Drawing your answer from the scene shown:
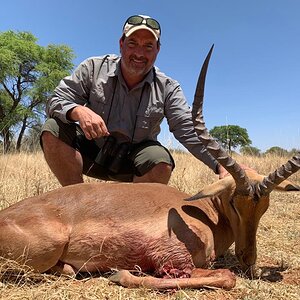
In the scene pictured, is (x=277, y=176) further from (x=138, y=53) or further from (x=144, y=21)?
(x=144, y=21)

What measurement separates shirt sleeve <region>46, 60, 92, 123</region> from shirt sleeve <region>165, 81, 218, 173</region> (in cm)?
103

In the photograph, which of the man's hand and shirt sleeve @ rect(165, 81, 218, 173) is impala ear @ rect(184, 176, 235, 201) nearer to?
shirt sleeve @ rect(165, 81, 218, 173)

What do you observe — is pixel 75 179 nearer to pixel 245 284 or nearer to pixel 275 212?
pixel 245 284

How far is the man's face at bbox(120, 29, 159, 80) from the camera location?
500 centimetres

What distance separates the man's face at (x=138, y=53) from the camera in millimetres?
5000

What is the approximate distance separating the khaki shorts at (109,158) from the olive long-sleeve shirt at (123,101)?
163 mm

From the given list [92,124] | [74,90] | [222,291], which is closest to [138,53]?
[74,90]

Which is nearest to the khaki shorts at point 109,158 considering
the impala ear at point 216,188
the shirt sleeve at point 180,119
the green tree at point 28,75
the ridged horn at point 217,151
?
the shirt sleeve at point 180,119

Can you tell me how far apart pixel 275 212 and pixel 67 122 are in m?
3.59

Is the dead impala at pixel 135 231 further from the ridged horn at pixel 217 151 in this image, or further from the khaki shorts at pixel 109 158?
the khaki shorts at pixel 109 158

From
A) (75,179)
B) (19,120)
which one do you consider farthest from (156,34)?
(19,120)

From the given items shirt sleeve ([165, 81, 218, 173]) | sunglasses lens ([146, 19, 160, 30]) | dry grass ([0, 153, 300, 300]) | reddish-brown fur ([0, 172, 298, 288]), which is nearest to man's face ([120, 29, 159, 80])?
sunglasses lens ([146, 19, 160, 30])

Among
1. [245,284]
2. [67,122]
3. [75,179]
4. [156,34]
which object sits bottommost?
[245,284]

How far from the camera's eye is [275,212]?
646 cm
